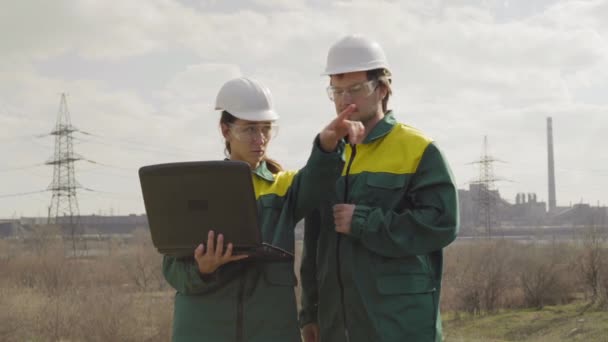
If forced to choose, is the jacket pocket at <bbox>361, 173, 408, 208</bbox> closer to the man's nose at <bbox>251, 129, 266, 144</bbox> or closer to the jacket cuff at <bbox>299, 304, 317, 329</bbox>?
the man's nose at <bbox>251, 129, 266, 144</bbox>

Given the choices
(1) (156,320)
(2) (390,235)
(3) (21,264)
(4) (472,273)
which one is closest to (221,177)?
(2) (390,235)

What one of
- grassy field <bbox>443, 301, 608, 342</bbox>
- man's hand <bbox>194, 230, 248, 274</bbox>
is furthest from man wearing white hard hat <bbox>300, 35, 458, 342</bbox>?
grassy field <bbox>443, 301, 608, 342</bbox>

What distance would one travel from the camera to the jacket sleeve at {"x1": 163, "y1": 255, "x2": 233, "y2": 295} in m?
3.16

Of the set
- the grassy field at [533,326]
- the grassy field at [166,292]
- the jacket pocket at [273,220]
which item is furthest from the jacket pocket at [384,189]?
the grassy field at [533,326]

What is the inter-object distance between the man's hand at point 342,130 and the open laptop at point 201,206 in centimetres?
39

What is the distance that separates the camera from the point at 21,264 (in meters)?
32.4

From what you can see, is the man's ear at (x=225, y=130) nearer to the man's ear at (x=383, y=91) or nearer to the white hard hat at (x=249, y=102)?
the white hard hat at (x=249, y=102)

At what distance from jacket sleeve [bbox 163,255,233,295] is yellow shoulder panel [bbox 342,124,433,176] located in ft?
2.48

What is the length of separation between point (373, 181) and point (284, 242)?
0.48 metres

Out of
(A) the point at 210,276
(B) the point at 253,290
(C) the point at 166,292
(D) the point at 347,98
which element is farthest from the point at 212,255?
(C) the point at 166,292

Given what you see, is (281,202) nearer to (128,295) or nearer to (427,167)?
(427,167)

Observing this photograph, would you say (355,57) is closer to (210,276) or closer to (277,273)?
(277,273)

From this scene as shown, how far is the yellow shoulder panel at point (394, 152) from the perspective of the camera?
3.20 meters

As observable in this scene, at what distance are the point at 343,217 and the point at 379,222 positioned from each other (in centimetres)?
17
